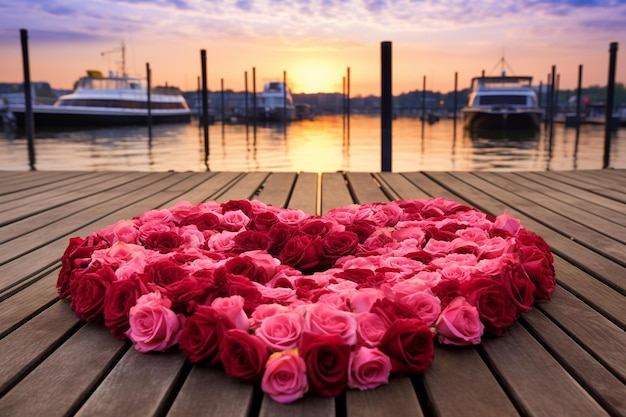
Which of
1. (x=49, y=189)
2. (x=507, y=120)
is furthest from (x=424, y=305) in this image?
(x=507, y=120)

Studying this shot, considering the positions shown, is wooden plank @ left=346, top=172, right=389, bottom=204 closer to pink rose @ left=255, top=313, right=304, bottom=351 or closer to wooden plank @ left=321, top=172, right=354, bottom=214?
wooden plank @ left=321, top=172, right=354, bottom=214

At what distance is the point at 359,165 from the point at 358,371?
13.5 meters

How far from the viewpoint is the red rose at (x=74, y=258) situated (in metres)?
2.38

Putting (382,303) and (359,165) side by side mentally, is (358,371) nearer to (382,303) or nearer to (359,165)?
(382,303)

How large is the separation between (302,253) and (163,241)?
67 centimetres

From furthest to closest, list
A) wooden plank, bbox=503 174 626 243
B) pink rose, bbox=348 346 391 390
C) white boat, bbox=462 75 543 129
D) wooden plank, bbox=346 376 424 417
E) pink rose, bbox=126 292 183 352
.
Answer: white boat, bbox=462 75 543 129 < wooden plank, bbox=503 174 626 243 < pink rose, bbox=126 292 183 352 < pink rose, bbox=348 346 391 390 < wooden plank, bbox=346 376 424 417

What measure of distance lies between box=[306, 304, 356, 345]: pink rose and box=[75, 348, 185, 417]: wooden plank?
341 mm

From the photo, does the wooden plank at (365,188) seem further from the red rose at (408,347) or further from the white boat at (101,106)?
the white boat at (101,106)

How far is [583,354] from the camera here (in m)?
1.84

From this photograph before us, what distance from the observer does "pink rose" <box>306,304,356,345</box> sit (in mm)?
1714

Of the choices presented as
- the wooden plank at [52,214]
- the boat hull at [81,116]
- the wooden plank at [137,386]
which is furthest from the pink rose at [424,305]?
the boat hull at [81,116]

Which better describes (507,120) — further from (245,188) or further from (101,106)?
(245,188)

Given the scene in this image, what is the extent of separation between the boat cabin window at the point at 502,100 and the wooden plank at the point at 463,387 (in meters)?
34.0

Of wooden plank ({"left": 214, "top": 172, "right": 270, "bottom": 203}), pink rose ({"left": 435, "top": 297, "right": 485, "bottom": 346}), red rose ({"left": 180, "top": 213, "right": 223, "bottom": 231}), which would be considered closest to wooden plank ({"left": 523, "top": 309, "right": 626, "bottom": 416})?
pink rose ({"left": 435, "top": 297, "right": 485, "bottom": 346})
